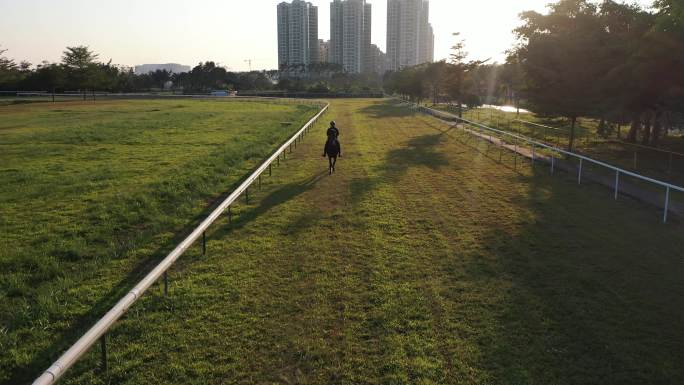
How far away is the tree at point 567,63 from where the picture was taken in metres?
24.0

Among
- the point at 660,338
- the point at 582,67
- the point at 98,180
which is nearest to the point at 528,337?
the point at 660,338

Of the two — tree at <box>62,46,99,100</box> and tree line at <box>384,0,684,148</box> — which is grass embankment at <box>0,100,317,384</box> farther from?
tree at <box>62,46,99,100</box>

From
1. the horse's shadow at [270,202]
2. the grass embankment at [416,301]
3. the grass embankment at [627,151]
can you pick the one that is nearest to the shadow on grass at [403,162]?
the horse's shadow at [270,202]

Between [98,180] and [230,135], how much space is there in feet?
44.2

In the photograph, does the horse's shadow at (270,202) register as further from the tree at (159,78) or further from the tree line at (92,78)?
the tree at (159,78)

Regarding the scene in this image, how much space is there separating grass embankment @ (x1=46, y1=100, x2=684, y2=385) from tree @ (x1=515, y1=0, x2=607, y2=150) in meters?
13.7

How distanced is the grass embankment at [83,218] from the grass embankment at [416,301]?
0.78 m

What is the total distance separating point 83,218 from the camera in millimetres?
10305

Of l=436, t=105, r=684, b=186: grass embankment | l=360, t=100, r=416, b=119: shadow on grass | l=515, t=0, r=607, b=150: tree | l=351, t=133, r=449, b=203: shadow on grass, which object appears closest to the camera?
l=351, t=133, r=449, b=203: shadow on grass

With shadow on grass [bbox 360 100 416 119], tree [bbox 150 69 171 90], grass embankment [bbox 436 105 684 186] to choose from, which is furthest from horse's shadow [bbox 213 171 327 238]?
tree [bbox 150 69 171 90]

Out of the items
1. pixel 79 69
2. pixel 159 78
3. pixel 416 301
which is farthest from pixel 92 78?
pixel 416 301

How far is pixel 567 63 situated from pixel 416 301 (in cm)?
2201

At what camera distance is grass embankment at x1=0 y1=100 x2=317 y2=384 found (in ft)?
19.0

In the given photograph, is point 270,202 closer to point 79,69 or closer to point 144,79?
point 79,69
